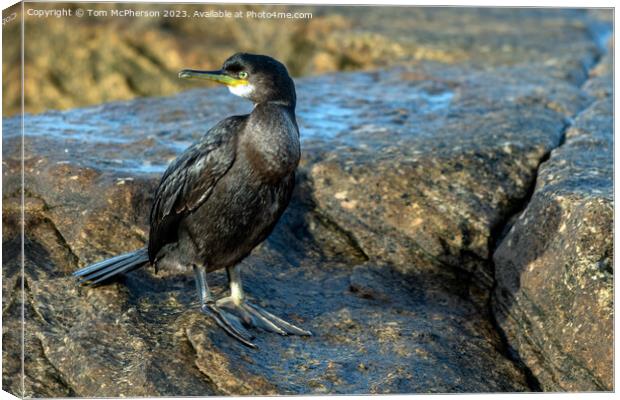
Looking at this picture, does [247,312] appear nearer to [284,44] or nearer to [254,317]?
[254,317]

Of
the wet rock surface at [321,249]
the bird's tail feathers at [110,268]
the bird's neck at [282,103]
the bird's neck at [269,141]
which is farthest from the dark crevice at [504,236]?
the bird's tail feathers at [110,268]

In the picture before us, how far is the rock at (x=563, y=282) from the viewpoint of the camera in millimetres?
5598

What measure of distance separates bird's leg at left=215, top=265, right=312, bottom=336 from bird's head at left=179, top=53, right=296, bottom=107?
1027 millimetres

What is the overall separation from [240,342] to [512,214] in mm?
2332

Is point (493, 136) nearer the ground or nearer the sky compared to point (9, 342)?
nearer the sky

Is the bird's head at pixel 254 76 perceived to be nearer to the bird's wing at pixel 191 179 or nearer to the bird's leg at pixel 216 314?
the bird's wing at pixel 191 179

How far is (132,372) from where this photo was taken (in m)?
5.18

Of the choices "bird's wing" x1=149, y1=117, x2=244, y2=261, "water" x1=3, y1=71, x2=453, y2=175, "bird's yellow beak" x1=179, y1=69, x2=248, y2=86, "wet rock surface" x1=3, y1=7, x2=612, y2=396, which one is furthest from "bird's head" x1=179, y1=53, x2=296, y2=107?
"water" x1=3, y1=71, x2=453, y2=175

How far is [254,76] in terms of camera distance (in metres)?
5.47

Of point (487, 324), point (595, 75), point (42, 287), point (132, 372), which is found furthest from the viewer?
point (595, 75)

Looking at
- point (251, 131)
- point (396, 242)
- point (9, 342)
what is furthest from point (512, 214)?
point (9, 342)

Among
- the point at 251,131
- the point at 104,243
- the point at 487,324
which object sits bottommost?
the point at 487,324

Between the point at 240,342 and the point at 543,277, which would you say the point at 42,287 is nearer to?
the point at 240,342

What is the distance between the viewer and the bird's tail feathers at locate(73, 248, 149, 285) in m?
5.80
